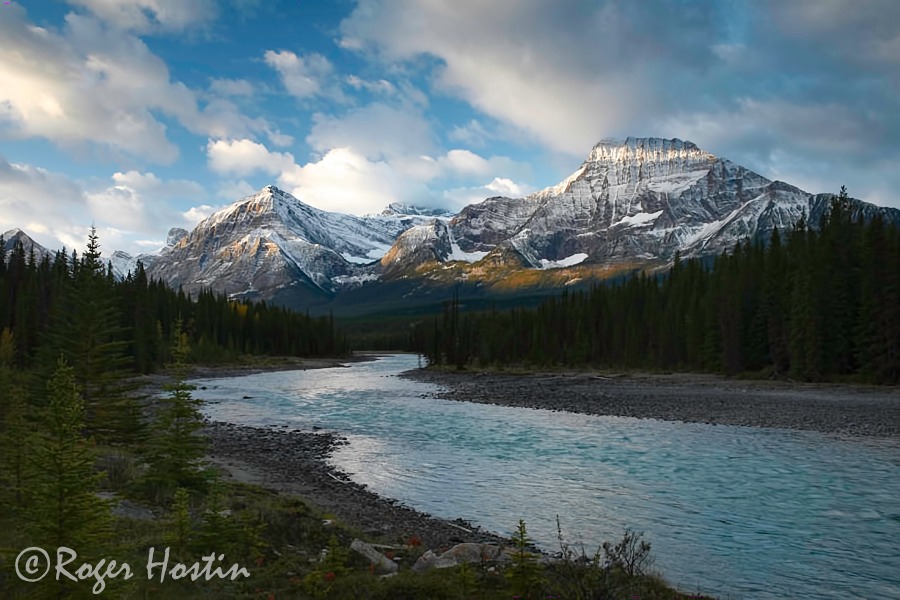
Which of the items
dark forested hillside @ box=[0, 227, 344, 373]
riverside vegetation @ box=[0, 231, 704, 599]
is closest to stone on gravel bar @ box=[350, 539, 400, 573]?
riverside vegetation @ box=[0, 231, 704, 599]

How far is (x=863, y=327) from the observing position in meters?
62.2

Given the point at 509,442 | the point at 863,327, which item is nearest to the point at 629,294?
the point at 863,327

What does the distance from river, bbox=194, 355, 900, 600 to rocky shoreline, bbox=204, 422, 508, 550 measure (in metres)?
1.03

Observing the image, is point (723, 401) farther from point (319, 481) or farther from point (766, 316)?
point (319, 481)

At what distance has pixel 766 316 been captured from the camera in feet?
249

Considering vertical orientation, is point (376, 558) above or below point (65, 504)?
below

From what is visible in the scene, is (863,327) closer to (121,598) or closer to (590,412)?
(590,412)

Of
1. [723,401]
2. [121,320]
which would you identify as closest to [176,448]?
[723,401]

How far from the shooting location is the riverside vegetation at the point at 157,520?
752cm

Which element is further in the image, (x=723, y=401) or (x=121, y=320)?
(x=121, y=320)

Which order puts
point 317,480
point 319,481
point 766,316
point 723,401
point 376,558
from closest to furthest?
1. point 376,558
2. point 319,481
3. point 317,480
4. point 723,401
5. point 766,316

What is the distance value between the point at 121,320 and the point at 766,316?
289ft

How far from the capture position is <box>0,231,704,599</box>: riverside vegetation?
24.7ft

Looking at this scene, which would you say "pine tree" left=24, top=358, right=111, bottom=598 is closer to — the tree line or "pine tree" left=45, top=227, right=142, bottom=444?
"pine tree" left=45, top=227, right=142, bottom=444
